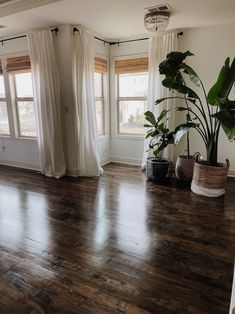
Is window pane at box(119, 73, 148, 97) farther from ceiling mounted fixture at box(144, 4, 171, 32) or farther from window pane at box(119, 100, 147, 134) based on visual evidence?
ceiling mounted fixture at box(144, 4, 171, 32)

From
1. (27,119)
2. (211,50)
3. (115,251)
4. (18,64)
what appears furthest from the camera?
(27,119)

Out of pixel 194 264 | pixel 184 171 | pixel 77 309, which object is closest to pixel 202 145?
pixel 184 171

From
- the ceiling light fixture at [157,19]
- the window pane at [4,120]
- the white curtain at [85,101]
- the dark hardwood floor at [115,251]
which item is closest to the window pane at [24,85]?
the window pane at [4,120]

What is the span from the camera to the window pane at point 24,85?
478 cm

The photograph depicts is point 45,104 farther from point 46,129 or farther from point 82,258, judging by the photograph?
point 82,258

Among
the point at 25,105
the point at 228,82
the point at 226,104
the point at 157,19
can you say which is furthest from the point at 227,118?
the point at 25,105

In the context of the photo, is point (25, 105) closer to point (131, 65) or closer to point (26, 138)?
point (26, 138)

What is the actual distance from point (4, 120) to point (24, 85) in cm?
97

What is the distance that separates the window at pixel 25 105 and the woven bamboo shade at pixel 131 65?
5.85ft

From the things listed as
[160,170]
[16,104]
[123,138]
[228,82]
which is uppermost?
[228,82]

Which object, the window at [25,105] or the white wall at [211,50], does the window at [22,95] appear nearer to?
the window at [25,105]

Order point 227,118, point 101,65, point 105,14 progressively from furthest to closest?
point 101,65, point 105,14, point 227,118

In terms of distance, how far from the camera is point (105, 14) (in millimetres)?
3408

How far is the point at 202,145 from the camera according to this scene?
14.6 feet
